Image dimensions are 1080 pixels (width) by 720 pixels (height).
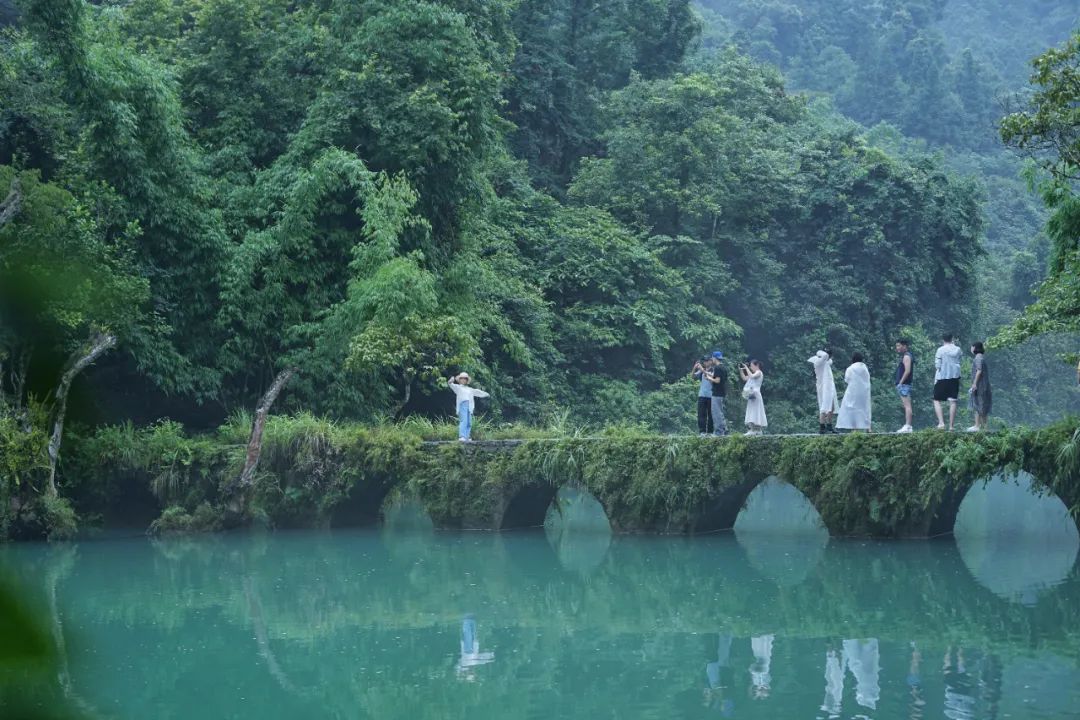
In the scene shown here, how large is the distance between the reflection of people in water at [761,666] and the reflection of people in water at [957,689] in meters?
1.32

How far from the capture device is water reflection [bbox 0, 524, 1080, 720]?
940 cm

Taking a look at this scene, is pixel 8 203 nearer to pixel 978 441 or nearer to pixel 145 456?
pixel 145 456

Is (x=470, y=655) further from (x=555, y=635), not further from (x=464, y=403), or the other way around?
(x=464, y=403)

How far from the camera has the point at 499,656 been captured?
11.3 m

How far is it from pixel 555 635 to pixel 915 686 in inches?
157

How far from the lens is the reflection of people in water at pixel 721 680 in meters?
9.12

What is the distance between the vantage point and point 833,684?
972 centimetres

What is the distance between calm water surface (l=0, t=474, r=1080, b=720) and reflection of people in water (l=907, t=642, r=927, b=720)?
1.3 inches

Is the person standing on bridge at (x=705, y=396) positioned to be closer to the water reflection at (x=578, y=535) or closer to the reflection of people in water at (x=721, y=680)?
the water reflection at (x=578, y=535)

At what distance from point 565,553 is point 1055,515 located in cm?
1414

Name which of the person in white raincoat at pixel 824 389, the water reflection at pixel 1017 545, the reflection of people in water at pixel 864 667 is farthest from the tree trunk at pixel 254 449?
the reflection of people in water at pixel 864 667

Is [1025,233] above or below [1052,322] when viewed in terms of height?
above

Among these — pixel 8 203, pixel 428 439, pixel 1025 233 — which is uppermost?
pixel 1025 233

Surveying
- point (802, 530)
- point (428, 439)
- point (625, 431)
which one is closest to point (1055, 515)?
point (802, 530)
